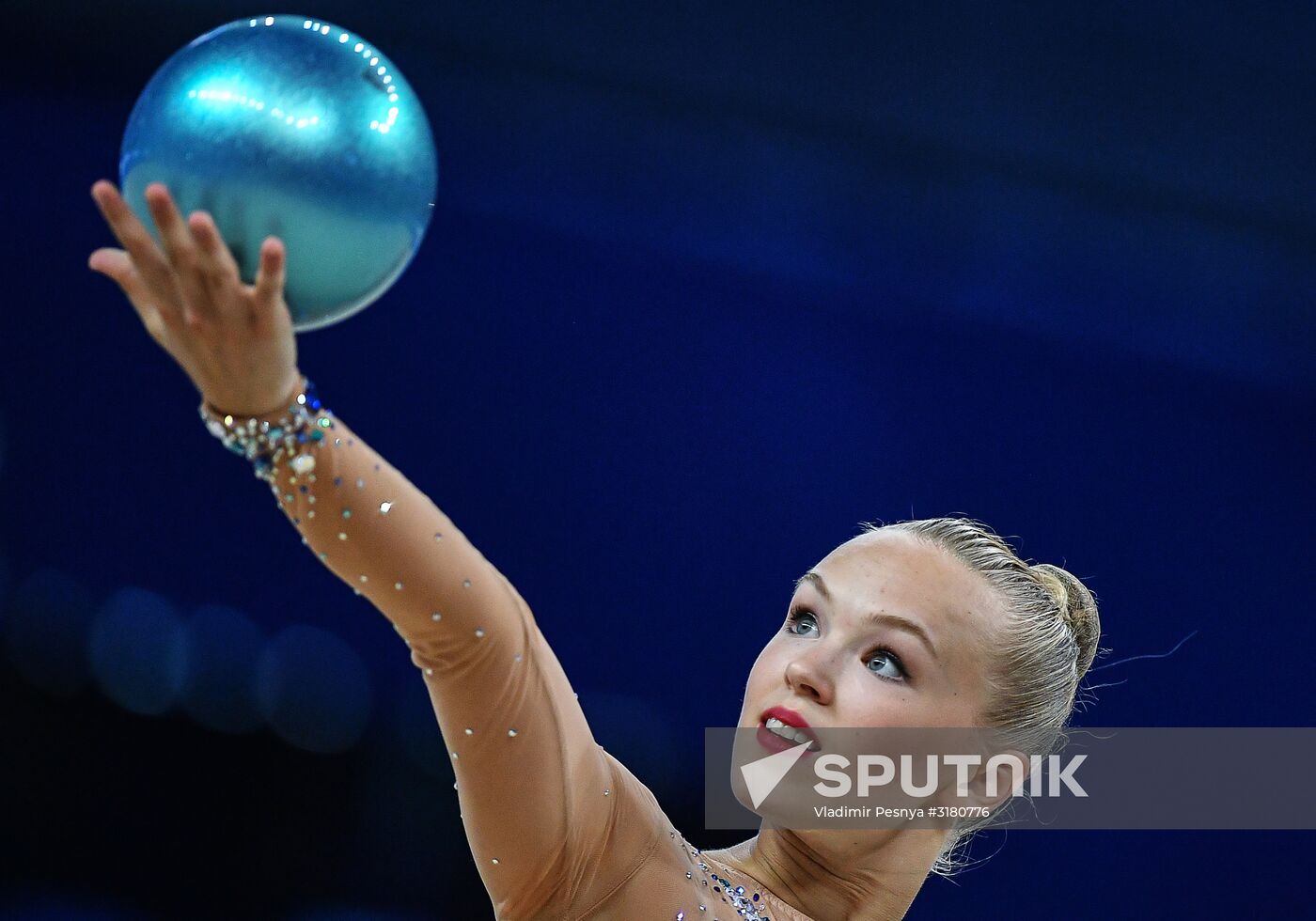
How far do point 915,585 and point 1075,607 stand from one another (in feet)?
1.03

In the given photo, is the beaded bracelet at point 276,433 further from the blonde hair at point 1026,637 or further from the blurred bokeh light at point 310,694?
the blurred bokeh light at point 310,694

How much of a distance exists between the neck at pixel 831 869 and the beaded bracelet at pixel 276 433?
81cm

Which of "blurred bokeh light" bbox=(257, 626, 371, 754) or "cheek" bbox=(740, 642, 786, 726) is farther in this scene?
"blurred bokeh light" bbox=(257, 626, 371, 754)

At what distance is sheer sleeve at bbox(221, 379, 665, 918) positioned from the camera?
1.04 m

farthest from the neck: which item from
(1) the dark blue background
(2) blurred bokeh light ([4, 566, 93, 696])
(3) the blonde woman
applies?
(2) blurred bokeh light ([4, 566, 93, 696])

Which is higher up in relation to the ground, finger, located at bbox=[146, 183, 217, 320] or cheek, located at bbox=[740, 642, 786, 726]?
cheek, located at bbox=[740, 642, 786, 726]

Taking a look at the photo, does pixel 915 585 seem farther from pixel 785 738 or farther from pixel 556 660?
pixel 556 660

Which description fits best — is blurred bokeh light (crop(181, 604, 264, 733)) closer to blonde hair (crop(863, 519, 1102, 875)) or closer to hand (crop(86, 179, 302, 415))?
blonde hair (crop(863, 519, 1102, 875))

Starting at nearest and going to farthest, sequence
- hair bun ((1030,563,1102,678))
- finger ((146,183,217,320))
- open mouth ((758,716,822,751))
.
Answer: finger ((146,183,217,320))
open mouth ((758,716,822,751))
hair bun ((1030,563,1102,678))

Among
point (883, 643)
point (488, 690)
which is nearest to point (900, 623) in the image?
point (883, 643)

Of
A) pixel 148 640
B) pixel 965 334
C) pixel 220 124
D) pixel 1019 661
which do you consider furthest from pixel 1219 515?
pixel 220 124

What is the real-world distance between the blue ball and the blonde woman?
0.18ft

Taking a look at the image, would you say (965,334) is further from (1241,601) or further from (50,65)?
(50,65)

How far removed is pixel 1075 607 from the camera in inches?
71.2
